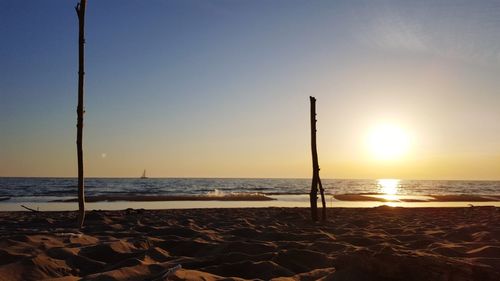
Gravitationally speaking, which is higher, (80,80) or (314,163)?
(80,80)

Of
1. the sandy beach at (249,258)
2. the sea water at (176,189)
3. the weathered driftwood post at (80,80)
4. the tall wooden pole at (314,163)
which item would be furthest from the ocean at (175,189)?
the sandy beach at (249,258)

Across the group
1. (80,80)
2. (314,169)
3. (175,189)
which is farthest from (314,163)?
(175,189)

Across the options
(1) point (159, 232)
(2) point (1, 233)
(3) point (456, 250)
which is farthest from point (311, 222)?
(2) point (1, 233)

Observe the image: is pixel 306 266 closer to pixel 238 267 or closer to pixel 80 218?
pixel 238 267

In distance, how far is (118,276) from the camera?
5.18m

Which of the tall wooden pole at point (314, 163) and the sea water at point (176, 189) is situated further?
the sea water at point (176, 189)

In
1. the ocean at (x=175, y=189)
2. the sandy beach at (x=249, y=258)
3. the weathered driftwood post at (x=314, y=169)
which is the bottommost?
the ocean at (x=175, y=189)

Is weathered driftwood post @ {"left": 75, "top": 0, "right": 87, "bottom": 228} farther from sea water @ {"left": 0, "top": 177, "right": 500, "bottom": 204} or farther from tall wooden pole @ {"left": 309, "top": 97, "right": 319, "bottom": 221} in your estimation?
sea water @ {"left": 0, "top": 177, "right": 500, "bottom": 204}

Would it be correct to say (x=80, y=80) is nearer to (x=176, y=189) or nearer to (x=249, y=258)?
(x=249, y=258)

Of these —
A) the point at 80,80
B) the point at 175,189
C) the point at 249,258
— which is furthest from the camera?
the point at 175,189

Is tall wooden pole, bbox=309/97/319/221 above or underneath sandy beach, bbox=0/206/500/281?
above

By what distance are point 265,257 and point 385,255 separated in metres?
2.37

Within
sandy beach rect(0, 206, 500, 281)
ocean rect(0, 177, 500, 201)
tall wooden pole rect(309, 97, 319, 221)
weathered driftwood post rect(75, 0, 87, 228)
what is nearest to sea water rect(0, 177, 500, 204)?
ocean rect(0, 177, 500, 201)

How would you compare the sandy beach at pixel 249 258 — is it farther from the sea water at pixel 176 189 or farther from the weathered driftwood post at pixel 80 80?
the sea water at pixel 176 189
